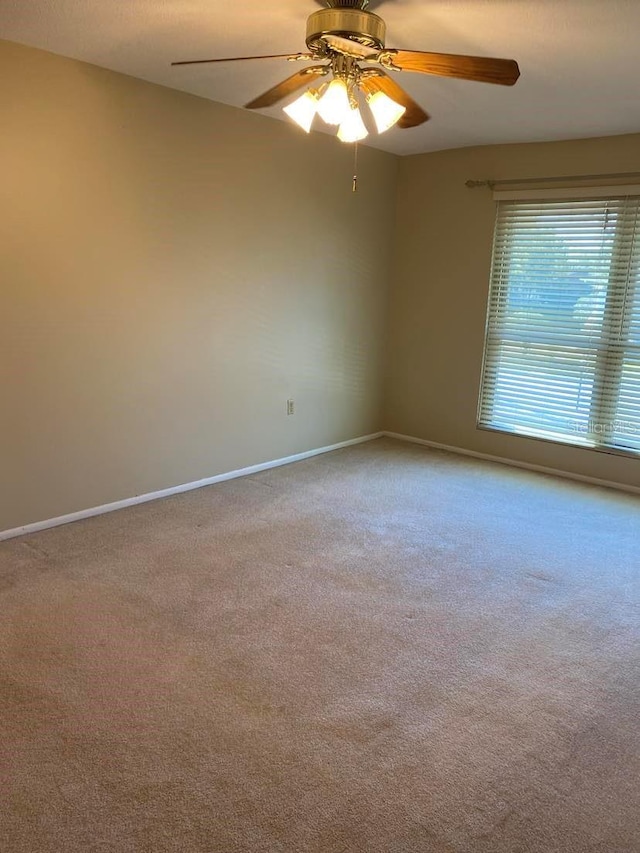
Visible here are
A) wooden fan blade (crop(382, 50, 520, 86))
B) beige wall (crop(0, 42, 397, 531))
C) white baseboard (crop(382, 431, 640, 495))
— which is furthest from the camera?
white baseboard (crop(382, 431, 640, 495))

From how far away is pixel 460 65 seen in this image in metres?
2.22

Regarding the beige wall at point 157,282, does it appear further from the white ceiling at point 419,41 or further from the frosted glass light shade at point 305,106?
the frosted glass light shade at point 305,106

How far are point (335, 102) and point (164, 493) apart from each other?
2.52 m

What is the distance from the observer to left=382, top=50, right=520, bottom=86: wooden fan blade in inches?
84.3

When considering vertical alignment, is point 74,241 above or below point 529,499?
above

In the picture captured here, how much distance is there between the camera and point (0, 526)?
11.2 ft

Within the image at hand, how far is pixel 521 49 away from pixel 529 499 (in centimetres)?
258

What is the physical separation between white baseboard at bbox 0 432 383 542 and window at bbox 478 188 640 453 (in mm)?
1335

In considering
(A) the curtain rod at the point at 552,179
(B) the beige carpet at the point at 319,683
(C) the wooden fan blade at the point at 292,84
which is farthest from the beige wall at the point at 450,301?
(C) the wooden fan blade at the point at 292,84

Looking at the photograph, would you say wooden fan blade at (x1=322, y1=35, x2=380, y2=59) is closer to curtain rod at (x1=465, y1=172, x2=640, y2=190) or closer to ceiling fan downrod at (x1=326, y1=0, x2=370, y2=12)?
ceiling fan downrod at (x1=326, y1=0, x2=370, y2=12)

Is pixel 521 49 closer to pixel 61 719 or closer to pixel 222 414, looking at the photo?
pixel 222 414

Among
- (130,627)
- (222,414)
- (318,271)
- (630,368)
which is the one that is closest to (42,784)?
(130,627)

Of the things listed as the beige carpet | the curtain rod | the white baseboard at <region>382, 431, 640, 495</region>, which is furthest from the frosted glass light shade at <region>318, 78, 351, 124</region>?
the white baseboard at <region>382, 431, 640, 495</region>

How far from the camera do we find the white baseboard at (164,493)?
353 centimetres
